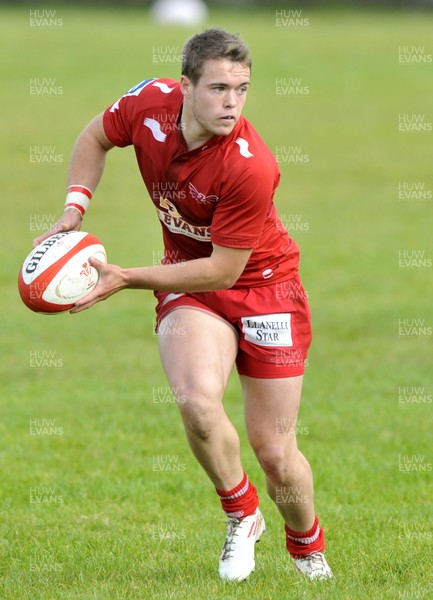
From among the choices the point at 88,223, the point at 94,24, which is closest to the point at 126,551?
the point at 88,223

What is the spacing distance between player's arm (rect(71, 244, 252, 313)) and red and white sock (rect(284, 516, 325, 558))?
4.58 feet

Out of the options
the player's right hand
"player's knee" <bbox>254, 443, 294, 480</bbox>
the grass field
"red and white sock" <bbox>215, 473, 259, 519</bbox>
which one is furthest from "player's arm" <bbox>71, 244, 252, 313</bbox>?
the grass field

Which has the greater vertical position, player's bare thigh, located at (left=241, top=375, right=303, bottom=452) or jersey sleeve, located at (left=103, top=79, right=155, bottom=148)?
jersey sleeve, located at (left=103, top=79, right=155, bottom=148)

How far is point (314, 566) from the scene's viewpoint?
5.89 meters

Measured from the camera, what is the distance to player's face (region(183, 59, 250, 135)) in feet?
17.4

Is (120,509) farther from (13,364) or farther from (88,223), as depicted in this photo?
(88,223)

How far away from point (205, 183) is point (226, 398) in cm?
487

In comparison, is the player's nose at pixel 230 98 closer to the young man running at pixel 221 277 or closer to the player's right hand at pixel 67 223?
the young man running at pixel 221 277

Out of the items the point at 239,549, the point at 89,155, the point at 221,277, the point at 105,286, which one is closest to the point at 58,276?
the point at 105,286

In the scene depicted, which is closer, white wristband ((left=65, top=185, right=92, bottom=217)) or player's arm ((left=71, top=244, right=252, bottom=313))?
player's arm ((left=71, top=244, right=252, bottom=313))

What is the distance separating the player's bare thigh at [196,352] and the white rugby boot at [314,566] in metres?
1.03

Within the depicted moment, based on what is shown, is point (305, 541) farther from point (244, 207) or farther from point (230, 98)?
point (230, 98)

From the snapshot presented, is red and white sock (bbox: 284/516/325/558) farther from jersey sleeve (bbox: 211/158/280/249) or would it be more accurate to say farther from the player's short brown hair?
the player's short brown hair

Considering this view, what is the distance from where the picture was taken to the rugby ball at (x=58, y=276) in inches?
211
